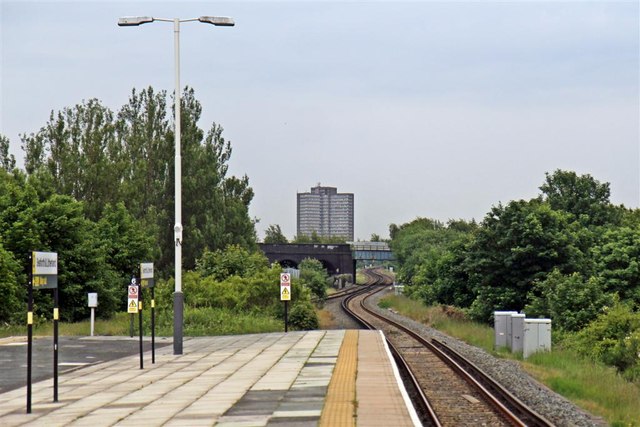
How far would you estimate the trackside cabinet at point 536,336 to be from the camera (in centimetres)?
2900

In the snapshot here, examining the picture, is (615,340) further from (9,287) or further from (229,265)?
(229,265)

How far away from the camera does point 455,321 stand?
1850 inches

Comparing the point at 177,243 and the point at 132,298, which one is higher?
the point at 177,243

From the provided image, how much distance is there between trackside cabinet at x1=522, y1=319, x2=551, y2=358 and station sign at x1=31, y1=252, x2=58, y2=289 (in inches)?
676

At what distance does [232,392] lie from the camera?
17875 millimetres

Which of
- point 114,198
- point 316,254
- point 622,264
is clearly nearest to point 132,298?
point 622,264

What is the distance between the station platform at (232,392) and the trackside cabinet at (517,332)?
4.64 meters

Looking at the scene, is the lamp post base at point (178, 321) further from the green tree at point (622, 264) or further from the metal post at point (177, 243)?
the green tree at point (622, 264)

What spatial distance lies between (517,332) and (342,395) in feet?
48.3

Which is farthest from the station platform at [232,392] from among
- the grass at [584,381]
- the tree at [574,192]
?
the tree at [574,192]

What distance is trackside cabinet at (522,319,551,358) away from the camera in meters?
29.0

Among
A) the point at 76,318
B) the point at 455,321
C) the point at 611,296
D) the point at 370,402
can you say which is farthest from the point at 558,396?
the point at 76,318

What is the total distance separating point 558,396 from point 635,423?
3991 millimetres

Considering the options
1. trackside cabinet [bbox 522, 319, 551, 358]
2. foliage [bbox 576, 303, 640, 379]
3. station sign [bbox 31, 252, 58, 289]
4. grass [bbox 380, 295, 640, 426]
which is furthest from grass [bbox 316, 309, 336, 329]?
station sign [bbox 31, 252, 58, 289]
